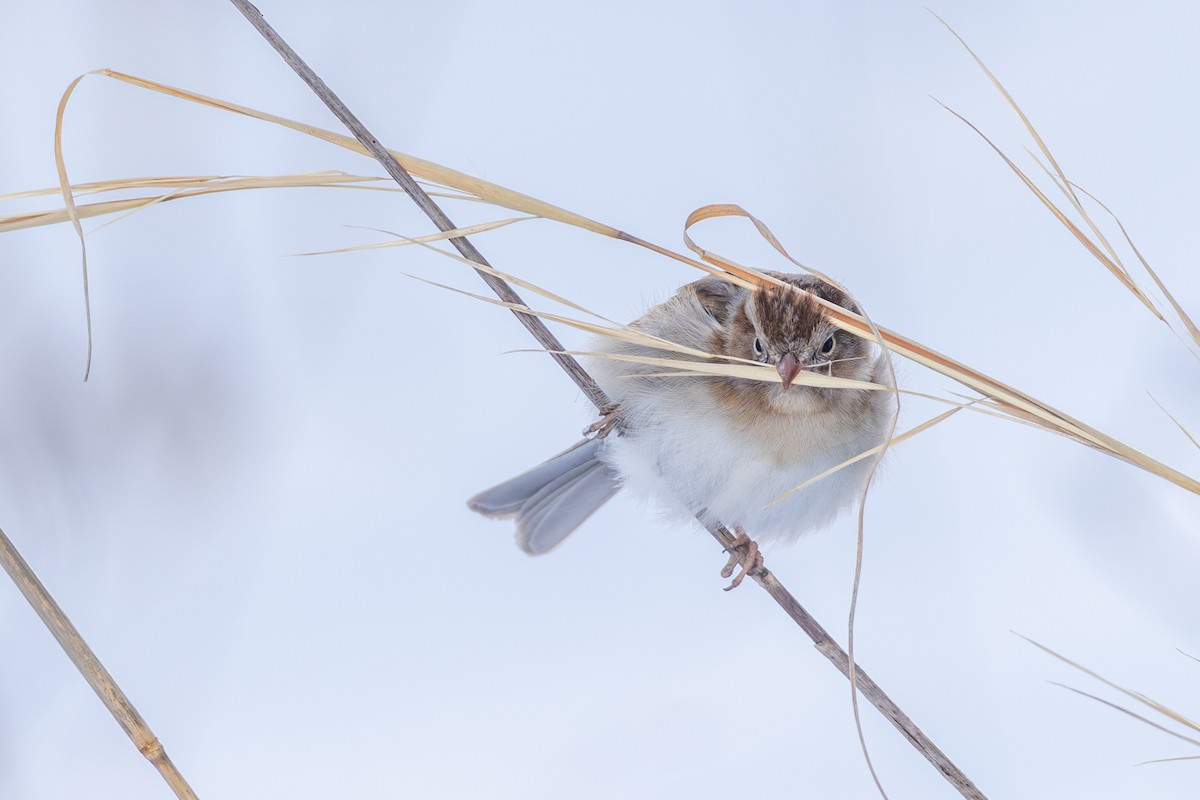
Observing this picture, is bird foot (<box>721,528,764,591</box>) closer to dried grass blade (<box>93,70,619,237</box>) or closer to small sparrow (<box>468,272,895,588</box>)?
small sparrow (<box>468,272,895,588</box>)

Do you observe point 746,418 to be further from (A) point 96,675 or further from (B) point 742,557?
(A) point 96,675

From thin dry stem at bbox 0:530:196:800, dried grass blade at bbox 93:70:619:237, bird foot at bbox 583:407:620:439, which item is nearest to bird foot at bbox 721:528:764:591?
bird foot at bbox 583:407:620:439

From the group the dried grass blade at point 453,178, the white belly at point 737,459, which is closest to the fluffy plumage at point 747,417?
the white belly at point 737,459

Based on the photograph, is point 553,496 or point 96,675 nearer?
point 96,675

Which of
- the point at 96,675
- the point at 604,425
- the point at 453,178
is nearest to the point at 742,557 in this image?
the point at 604,425

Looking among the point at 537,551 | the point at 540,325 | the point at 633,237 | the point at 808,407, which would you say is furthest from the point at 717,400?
the point at 633,237

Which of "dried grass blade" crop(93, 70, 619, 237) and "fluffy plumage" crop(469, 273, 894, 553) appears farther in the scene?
"fluffy plumage" crop(469, 273, 894, 553)

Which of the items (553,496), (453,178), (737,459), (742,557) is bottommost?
(742,557)

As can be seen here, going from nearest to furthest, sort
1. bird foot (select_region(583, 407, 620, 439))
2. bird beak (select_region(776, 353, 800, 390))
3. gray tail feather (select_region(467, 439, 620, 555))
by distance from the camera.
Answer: bird beak (select_region(776, 353, 800, 390))
bird foot (select_region(583, 407, 620, 439))
gray tail feather (select_region(467, 439, 620, 555))

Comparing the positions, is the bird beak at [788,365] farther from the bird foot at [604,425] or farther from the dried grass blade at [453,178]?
the dried grass blade at [453,178]
